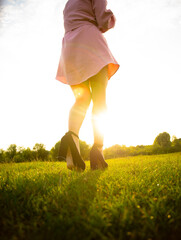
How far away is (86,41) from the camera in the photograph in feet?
7.10

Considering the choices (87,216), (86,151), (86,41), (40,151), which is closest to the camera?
(87,216)

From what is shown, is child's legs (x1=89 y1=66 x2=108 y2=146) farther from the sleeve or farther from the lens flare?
the sleeve

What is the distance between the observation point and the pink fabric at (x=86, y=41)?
2141 millimetres

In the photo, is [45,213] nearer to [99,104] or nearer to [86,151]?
[99,104]

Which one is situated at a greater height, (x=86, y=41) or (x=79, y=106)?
(x=86, y=41)

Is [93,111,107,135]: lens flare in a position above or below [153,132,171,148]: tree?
above

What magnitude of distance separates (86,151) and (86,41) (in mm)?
9391

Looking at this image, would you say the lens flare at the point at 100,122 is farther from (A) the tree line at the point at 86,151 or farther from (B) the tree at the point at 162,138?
(B) the tree at the point at 162,138

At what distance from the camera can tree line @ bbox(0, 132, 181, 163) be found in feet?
26.0

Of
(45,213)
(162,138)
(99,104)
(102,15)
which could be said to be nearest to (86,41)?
(102,15)

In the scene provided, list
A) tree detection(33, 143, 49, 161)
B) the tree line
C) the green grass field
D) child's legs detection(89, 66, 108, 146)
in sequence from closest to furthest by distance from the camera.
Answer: the green grass field → child's legs detection(89, 66, 108, 146) → the tree line → tree detection(33, 143, 49, 161)

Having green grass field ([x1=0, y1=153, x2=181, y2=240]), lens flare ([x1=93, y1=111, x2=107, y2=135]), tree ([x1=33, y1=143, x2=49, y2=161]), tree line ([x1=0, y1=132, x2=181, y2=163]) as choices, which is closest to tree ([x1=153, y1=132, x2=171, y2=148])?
tree line ([x1=0, y1=132, x2=181, y2=163])

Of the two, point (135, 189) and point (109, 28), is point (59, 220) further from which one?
point (109, 28)

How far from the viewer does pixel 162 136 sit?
47.1 feet
